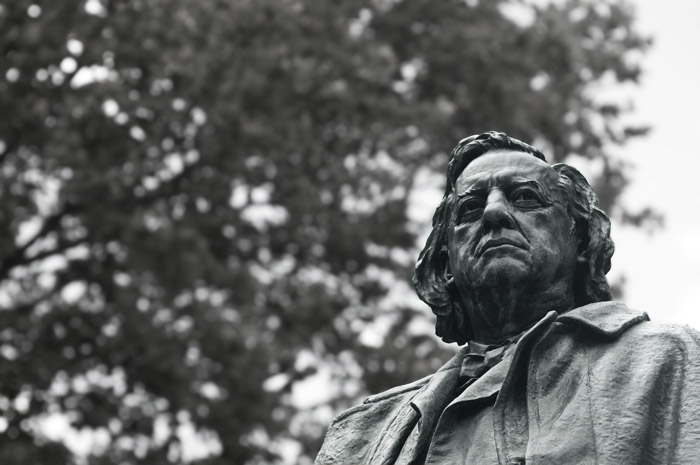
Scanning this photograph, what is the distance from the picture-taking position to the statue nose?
4465 millimetres

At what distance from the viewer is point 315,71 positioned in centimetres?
1388

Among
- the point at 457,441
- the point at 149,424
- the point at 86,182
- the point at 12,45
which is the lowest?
the point at 457,441

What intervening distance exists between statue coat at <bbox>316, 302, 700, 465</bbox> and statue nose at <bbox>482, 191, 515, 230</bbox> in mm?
359

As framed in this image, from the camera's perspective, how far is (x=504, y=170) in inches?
182

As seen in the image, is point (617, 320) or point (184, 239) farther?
point (184, 239)

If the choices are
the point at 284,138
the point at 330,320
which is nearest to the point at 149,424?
the point at 330,320

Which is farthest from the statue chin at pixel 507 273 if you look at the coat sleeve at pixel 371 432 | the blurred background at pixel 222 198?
the blurred background at pixel 222 198

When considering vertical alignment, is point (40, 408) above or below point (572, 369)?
above

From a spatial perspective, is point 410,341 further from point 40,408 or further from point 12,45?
point 12,45

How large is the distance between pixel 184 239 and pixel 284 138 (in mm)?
1311

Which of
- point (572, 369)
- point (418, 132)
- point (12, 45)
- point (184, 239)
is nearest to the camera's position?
point (572, 369)

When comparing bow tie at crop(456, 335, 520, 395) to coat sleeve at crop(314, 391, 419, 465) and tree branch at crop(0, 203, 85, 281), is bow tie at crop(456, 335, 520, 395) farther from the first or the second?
tree branch at crop(0, 203, 85, 281)

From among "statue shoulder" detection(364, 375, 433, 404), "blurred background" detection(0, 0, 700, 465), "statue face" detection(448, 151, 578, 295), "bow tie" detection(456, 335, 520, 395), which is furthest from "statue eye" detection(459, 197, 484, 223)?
"blurred background" detection(0, 0, 700, 465)

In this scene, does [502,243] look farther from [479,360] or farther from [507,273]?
[479,360]
